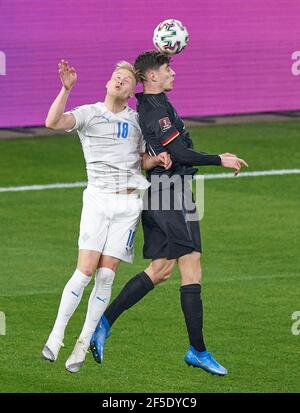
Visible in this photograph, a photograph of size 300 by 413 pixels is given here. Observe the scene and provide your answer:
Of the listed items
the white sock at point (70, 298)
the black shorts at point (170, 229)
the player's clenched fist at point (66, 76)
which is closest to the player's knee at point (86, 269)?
the white sock at point (70, 298)

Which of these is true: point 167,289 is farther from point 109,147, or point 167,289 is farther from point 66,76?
point 66,76

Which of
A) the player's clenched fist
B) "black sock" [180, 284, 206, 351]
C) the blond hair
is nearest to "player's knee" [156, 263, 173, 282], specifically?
"black sock" [180, 284, 206, 351]

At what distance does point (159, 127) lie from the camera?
1038 cm

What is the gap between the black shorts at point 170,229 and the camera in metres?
10.6

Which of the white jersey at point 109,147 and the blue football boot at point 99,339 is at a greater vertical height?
the white jersey at point 109,147

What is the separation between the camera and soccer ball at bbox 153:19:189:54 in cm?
1068

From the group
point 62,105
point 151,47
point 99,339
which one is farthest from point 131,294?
point 151,47

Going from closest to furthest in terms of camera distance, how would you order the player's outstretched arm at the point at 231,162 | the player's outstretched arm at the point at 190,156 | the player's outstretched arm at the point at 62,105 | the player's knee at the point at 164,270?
the player's outstretched arm at the point at 62,105
the player's outstretched arm at the point at 231,162
the player's outstretched arm at the point at 190,156
the player's knee at the point at 164,270

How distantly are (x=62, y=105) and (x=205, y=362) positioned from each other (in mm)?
2171

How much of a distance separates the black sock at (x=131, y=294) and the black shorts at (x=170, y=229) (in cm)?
20

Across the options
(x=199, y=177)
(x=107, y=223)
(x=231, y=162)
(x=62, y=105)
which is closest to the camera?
(x=62, y=105)

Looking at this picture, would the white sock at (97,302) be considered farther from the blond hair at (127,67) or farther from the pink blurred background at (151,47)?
the pink blurred background at (151,47)

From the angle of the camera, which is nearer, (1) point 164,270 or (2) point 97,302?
(2) point 97,302

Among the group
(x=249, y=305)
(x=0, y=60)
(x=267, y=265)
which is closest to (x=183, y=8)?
(x=0, y=60)
